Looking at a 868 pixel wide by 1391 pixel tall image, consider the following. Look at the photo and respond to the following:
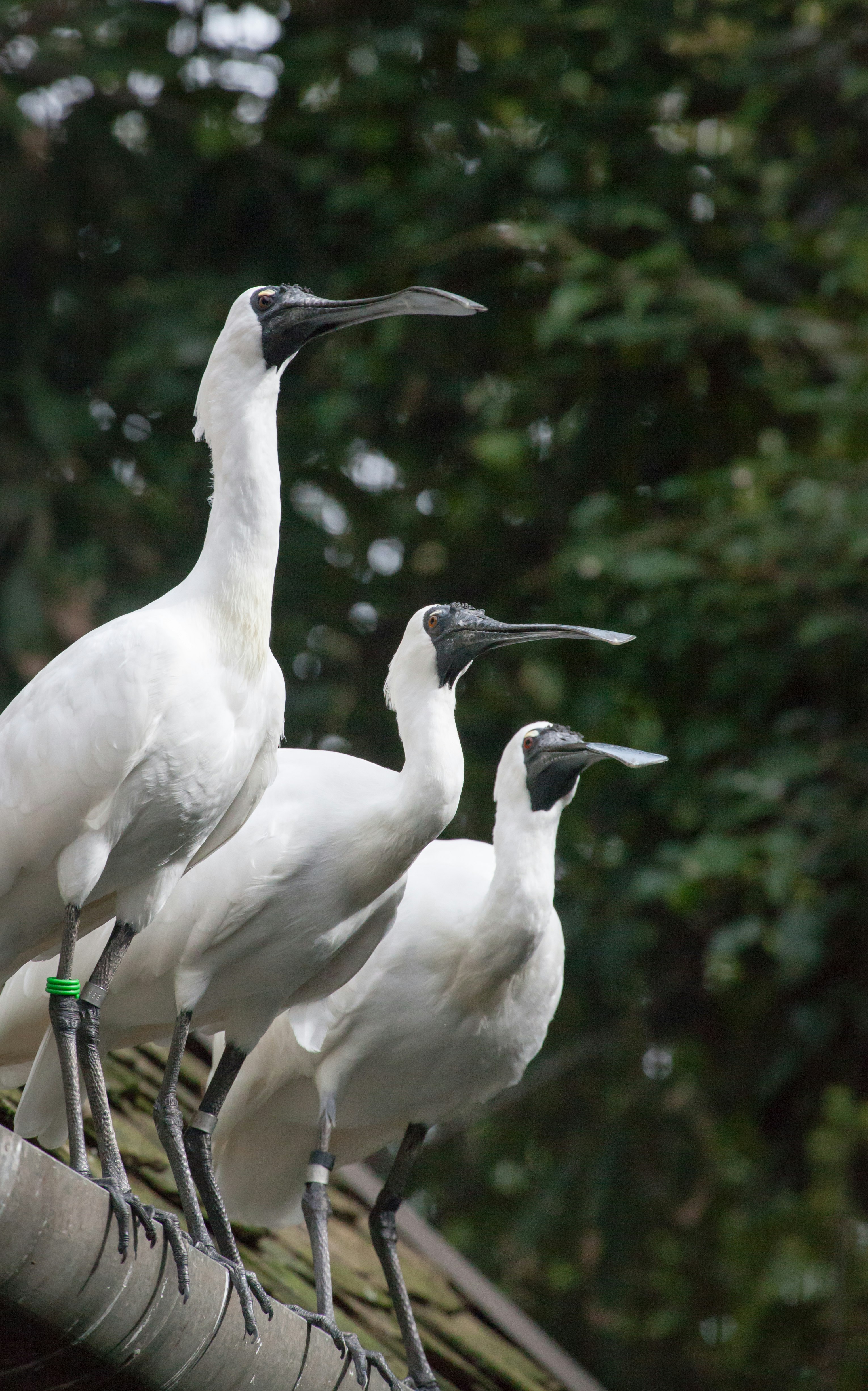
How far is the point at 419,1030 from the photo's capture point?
4508 millimetres

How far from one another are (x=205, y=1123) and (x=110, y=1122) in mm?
774

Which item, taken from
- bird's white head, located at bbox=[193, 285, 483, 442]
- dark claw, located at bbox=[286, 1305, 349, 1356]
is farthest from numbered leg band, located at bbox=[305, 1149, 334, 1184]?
bird's white head, located at bbox=[193, 285, 483, 442]

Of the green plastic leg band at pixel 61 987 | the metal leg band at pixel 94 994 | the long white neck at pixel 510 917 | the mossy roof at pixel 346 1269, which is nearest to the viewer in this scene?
the green plastic leg band at pixel 61 987

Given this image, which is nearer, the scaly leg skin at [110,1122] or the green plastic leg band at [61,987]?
the scaly leg skin at [110,1122]

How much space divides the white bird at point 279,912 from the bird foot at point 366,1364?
361mm

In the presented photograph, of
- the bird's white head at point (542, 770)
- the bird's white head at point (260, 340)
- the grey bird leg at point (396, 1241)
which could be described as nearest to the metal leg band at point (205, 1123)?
the grey bird leg at point (396, 1241)

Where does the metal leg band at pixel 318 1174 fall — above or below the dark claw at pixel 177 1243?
below

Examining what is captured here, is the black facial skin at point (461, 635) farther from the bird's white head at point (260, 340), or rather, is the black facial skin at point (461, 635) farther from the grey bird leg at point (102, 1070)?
the grey bird leg at point (102, 1070)

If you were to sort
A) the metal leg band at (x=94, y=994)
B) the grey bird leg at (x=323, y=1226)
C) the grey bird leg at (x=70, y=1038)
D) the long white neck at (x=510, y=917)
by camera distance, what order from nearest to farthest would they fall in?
the grey bird leg at (x=70, y=1038), the metal leg band at (x=94, y=994), the grey bird leg at (x=323, y=1226), the long white neck at (x=510, y=917)

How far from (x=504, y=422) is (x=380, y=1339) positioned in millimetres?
4506

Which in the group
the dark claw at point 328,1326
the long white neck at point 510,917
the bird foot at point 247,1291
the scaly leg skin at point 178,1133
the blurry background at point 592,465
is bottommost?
the blurry background at point 592,465

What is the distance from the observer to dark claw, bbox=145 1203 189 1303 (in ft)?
9.23

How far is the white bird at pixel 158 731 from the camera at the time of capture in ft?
10.8

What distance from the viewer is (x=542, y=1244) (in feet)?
31.8
